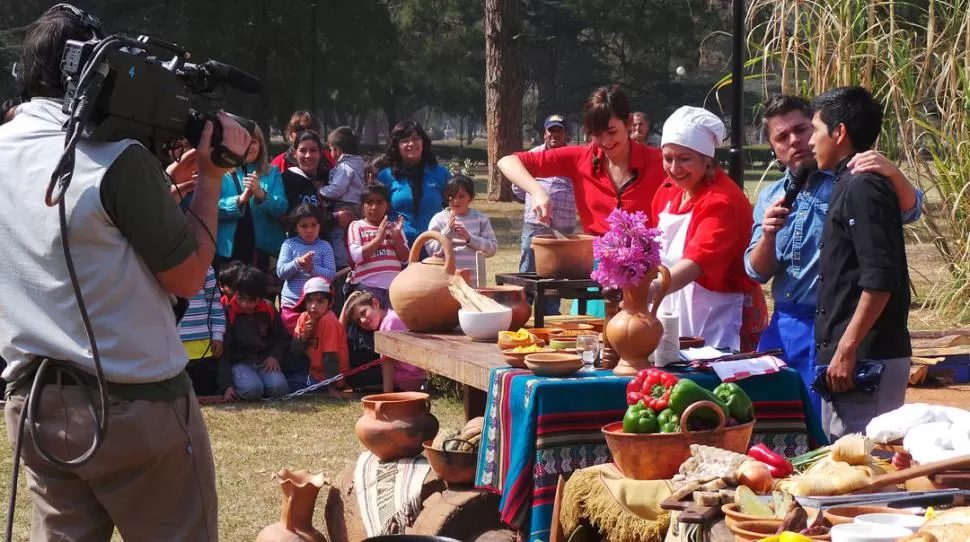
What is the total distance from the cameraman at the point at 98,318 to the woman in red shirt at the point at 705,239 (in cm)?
209

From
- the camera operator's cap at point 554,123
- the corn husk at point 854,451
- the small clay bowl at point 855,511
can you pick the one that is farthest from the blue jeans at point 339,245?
the small clay bowl at point 855,511

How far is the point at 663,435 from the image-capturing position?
3.41 m

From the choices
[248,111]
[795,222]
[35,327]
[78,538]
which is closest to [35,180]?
[35,327]

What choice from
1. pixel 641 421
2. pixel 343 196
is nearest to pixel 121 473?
pixel 641 421

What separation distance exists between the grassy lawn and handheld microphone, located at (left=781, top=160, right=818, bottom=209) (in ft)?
7.98

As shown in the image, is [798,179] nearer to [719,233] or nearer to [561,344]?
[719,233]

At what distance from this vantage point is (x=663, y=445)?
11.3 ft

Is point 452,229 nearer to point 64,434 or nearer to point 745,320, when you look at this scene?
point 745,320

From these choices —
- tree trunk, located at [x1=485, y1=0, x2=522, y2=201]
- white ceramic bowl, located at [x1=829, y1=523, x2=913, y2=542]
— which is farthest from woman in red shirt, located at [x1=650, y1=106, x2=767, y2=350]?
tree trunk, located at [x1=485, y1=0, x2=522, y2=201]

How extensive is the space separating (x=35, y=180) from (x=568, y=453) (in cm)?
194

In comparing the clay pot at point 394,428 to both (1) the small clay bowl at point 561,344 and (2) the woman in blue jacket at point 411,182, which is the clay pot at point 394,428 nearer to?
(1) the small clay bowl at point 561,344

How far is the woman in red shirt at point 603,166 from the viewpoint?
4.98m

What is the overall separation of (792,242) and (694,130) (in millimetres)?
539

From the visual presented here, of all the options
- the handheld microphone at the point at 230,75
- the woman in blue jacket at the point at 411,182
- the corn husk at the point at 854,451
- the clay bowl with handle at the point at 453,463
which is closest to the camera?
the handheld microphone at the point at 230,75
